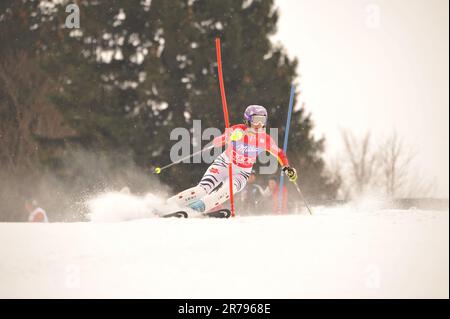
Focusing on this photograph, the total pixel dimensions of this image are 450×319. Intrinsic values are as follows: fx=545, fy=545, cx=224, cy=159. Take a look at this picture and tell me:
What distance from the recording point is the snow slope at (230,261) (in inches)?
170

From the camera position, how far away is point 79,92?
712 inches

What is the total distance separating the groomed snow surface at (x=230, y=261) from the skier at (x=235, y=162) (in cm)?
163

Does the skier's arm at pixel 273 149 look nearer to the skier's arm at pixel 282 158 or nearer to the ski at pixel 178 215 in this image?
the skier's arm at pixel 282 158

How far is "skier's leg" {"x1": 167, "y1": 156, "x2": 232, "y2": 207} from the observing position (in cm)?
734

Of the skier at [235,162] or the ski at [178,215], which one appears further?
the skier at [235,162]

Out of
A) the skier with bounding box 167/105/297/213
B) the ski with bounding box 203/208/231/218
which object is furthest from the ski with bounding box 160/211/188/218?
the ski with bounding box 203/208/231/218

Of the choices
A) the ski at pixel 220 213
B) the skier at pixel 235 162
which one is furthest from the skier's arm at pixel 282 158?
the ski at pixel 220 213

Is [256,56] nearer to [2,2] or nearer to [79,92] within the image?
[79,92]

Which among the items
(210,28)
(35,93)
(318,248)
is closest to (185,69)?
(210,28)

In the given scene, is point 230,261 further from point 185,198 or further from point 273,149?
point 273,149

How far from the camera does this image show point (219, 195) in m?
7.43

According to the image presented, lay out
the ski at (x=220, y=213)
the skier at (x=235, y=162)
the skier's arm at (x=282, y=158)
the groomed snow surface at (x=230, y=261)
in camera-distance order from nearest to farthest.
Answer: the groomed snow surface at (x=230, y=261)
the skier at (x=235, y=162)
the skier's arm at (x=282, y=158)
the ski at (x=220, y=213)

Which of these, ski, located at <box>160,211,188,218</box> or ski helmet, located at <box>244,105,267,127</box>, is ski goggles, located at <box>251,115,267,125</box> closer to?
ski helmet, located at <box>244,105,267,127</box>

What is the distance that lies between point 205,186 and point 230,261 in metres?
2.89
